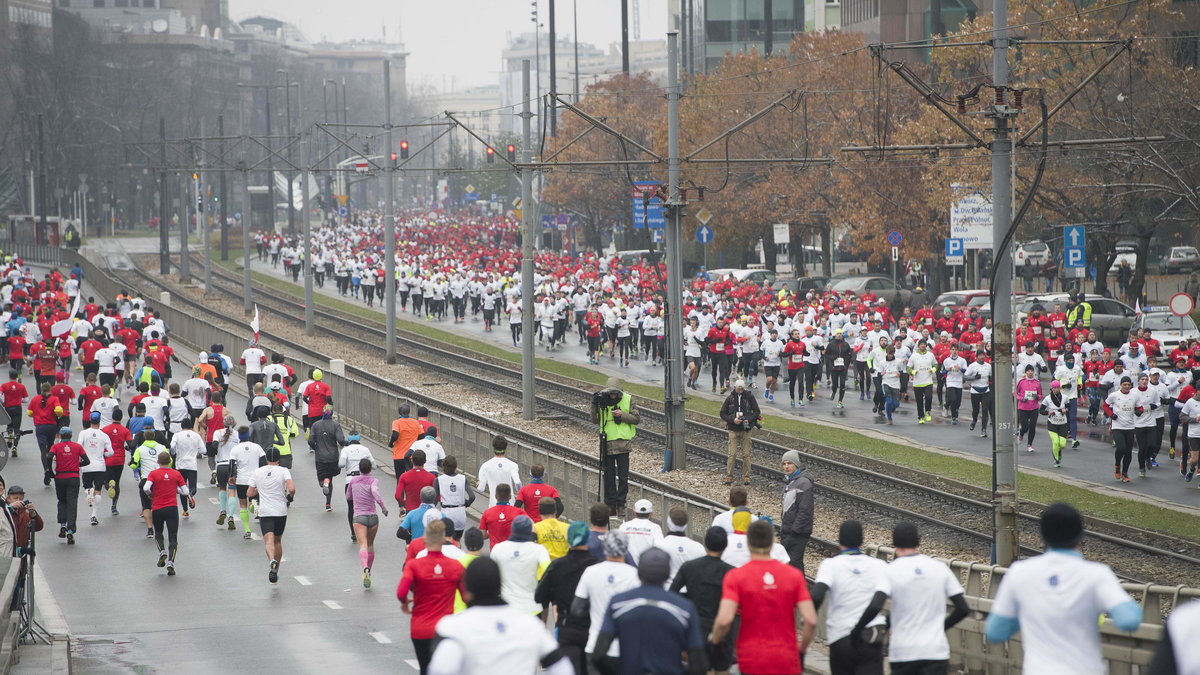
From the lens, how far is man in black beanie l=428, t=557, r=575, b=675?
709 centimetres

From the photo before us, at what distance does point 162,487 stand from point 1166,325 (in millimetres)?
27262

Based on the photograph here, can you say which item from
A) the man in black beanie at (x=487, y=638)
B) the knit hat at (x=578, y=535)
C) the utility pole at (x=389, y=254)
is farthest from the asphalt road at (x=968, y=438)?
the man in black beanie at (x=487, y=638)

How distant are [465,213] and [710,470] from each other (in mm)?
101211

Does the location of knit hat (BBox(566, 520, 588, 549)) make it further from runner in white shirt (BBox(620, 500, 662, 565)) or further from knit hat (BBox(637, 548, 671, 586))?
knit hat (BBox(637, 548, 671, 586))

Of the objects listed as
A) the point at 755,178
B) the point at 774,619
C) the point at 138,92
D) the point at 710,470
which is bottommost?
the point at 710,470

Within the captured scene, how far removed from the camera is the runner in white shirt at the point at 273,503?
1672 centimetres

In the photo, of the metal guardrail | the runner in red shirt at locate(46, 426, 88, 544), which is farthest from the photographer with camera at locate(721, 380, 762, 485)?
the runner in red shirt at locate(46, 426, 88, 544)

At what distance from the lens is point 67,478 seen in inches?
770

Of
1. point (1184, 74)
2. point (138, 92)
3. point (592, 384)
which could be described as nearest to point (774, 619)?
point (592, 384)

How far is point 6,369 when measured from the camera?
38.2m

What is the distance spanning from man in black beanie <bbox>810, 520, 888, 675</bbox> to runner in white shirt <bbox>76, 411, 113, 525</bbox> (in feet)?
43.4

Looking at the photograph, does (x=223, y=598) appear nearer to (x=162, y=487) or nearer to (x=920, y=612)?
(x=162, y=487)

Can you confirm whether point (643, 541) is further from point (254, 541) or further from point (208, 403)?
point (208, 403)

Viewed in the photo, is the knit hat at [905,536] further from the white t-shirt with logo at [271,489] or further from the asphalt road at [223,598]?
the white t-shirt with logo at [271,489]
